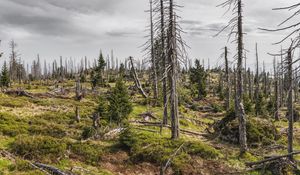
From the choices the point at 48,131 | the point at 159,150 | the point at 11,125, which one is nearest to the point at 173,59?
the point at 159,150

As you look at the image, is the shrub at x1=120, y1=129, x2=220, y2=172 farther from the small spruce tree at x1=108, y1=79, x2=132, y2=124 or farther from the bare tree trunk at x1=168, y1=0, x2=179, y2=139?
the small spruce tree at x1=108, y1=79, x2=132, y2=124

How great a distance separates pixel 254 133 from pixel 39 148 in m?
16.7

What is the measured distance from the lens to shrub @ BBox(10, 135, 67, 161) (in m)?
17.9

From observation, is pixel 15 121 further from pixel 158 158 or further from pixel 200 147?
pixel 200 147

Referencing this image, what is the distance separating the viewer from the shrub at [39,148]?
58.8ft

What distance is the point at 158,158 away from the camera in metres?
19.4

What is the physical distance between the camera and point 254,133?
25656 millimetres

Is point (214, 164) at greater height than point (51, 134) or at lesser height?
lesser

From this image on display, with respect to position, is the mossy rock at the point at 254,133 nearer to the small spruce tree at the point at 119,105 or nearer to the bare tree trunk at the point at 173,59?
the bare tree trunk at the point at 173,59

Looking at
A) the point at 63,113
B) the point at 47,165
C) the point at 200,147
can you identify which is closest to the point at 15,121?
the point at 63,113

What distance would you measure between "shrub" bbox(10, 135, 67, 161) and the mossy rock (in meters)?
13.9

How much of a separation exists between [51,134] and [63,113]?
7.86 m

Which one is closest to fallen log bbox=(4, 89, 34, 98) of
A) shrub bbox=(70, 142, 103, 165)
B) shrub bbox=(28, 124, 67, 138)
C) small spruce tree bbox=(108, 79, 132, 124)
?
small spruce tree bbox=(108, 79, 132, 124)

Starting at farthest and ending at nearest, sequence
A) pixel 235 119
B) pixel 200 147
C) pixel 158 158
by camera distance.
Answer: pixel 235 119, pixel 200 147, pixel 158 158
